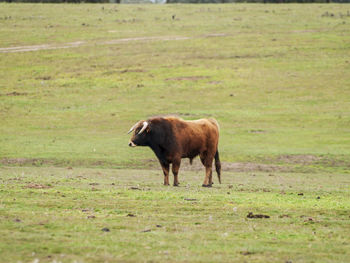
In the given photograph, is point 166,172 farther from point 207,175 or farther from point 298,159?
point 298,159

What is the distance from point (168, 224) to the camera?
13.7 m

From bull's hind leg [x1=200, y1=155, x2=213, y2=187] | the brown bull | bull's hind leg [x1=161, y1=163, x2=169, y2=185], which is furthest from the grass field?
the brown bull

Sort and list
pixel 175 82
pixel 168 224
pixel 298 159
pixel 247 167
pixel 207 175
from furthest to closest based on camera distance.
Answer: pixel 175 82 → pixel 298 159 → pixel 247 167 → pixel 207 175 → pixel 168 224

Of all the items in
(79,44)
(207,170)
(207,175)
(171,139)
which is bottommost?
(207,175)

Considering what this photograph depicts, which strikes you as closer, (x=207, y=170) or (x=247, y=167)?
(x=207, y=170)

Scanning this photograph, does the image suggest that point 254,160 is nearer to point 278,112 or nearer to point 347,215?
point 278,112

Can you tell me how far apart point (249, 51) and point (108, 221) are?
5525 cm

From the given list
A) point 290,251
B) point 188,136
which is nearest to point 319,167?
point 188,136

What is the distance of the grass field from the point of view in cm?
1239

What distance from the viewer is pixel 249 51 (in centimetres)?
6738

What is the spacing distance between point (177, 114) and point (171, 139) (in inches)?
899

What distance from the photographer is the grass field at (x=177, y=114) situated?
488 inches

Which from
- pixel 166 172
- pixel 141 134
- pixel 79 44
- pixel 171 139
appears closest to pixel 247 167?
pixel 166 172

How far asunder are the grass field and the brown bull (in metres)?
1.07
